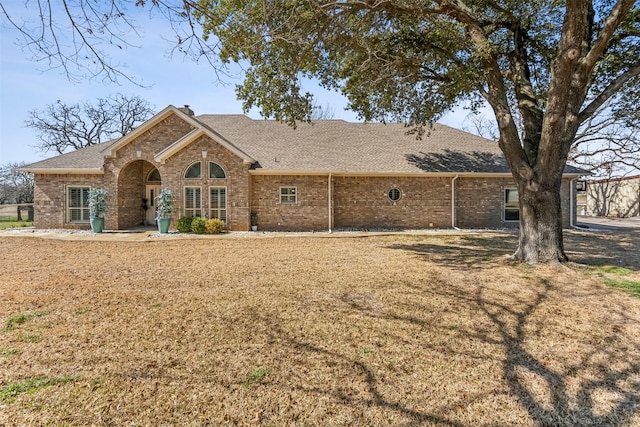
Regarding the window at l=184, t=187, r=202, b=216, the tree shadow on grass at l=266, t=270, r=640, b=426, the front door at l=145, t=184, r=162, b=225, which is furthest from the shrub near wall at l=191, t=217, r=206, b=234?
the tree shadow on grass at l=266, t=270, r=640, b=426

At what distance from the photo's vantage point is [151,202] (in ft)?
59.2

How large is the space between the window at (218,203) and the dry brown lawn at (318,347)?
7.72 m

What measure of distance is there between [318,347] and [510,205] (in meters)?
16.7

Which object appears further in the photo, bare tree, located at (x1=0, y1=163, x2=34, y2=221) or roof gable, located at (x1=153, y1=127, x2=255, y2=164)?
bare tree, located at (x1=0, y1=163, x2=34, y2=221)

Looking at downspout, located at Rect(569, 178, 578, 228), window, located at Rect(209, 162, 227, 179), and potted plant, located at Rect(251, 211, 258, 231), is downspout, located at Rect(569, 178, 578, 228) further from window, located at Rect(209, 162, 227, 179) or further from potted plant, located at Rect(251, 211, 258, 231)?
window, located at Rect(209, 162, 227, 179)

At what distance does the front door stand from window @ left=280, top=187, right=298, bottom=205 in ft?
23.3

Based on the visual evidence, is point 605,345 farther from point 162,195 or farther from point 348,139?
point 348,139

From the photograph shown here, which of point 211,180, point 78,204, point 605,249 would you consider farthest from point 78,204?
point 605,249

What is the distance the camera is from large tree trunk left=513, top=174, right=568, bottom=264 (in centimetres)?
834

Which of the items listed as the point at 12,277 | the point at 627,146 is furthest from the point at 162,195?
the point at 627,146

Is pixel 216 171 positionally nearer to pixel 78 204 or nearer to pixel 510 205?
pixel 78 204

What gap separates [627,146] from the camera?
28.0m

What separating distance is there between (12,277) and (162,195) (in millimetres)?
8161

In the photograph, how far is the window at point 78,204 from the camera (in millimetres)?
16094
